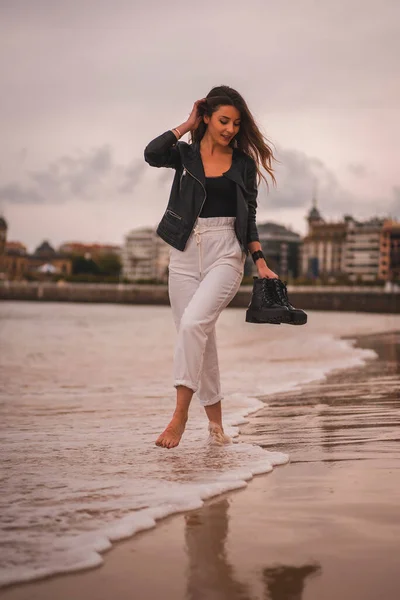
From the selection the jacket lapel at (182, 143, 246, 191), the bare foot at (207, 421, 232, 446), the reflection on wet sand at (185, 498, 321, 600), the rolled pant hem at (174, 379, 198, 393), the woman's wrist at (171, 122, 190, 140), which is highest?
the woman's wrist at (171, 122, 190, 140)

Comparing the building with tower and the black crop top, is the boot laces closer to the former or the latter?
the black crop top

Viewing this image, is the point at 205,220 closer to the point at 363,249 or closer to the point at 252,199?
the point at 252,199

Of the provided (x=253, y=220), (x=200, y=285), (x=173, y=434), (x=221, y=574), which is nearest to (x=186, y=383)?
(x=173, y=434)

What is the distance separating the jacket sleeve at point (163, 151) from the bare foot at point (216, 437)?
1.33 meters

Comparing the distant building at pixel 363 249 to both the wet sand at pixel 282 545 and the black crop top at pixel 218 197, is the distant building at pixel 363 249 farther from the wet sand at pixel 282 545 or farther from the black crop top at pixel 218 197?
the wet sand at pixel 282 545

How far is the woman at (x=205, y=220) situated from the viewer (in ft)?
14.5

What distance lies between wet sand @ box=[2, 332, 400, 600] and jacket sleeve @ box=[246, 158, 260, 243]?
104cm

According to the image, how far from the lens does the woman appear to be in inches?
173

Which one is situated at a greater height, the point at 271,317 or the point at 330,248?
the point at 330,248

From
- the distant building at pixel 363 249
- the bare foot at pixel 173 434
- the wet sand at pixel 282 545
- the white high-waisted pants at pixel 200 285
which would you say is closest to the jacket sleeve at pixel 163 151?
the white high-waisted pants at pixel 200 285

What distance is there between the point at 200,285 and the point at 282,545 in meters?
1.90

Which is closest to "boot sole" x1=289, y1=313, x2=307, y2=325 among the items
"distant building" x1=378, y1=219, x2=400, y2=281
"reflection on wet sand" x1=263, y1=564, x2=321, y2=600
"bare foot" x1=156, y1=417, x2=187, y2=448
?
"bare foot" x1=156, y1=417, x2=187, y2=448

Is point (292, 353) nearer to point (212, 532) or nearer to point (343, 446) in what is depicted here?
point (343, 446)

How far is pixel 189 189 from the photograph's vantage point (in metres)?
4.49
